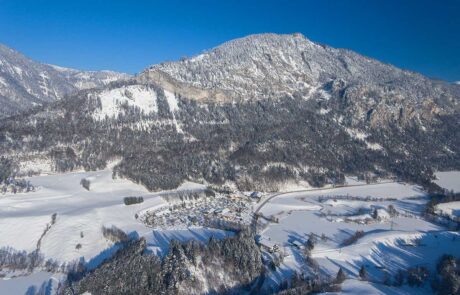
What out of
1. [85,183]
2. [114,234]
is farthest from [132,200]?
[114,234]

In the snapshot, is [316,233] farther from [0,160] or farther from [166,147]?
[0,160]

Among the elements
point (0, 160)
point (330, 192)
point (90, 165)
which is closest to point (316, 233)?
point (330, 192)

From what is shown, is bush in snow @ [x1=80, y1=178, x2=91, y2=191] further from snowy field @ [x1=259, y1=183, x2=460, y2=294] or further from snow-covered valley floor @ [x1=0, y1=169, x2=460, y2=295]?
snowy field @ [x1=259, y1=183, x2=460, y2=294]

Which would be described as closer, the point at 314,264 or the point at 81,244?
the point at 314,264

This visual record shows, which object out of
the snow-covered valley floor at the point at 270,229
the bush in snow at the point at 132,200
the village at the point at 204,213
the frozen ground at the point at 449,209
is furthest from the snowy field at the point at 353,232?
the bush in snow at the point at 132,200

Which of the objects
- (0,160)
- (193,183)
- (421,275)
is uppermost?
(0,160)

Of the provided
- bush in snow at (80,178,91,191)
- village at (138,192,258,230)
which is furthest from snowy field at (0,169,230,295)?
village at (138,192,258,230)

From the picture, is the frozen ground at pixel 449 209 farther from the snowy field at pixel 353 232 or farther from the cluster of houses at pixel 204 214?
the cluster of houses at pixel 204 214

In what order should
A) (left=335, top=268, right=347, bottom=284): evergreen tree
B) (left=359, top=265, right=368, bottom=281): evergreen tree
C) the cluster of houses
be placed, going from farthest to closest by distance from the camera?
the cluster of houses < (left=359, top=265, right=368, bottom=281): evergreen tree < (left=335, top=268, right=347, bottom=284): evergreen tree
